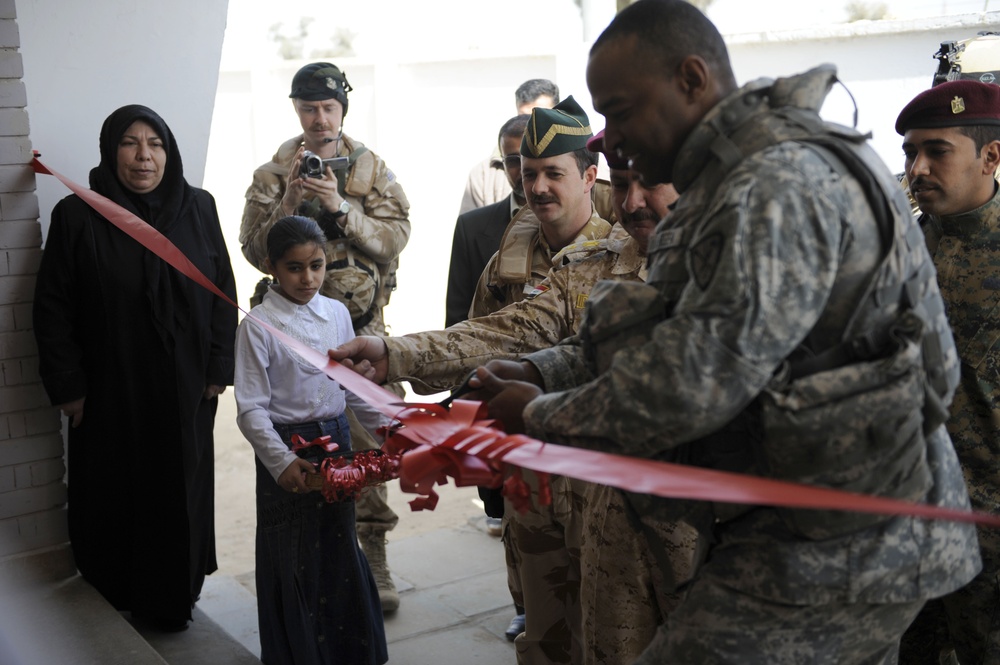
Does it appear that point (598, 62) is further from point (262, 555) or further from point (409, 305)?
point (409, 305)

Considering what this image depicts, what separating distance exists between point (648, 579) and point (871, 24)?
30.2 ft

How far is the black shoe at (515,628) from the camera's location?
4551 mm

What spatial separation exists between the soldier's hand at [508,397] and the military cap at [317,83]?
3.07m

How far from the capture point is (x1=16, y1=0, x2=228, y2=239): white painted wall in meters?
4.78

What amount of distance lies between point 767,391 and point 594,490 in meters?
1.22

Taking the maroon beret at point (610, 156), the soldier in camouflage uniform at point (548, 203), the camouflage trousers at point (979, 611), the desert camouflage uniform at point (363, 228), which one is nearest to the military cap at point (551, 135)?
the soldier in camouflage uniform at point (548, 203)

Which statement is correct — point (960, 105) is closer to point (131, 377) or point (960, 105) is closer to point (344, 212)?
point (344, 212)

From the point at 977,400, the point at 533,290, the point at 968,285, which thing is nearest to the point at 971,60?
the point at 968,285

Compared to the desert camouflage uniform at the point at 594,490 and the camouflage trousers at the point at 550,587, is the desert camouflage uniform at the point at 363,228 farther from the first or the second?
the desert camouflage uniform at the point at 594,490

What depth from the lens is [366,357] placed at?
2879 millimetres

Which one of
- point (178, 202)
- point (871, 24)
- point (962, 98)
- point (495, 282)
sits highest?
point (871, 24)

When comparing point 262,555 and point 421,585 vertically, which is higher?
point 262,555

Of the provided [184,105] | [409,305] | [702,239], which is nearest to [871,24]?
[409,305]

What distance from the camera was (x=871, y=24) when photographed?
10.5 m
